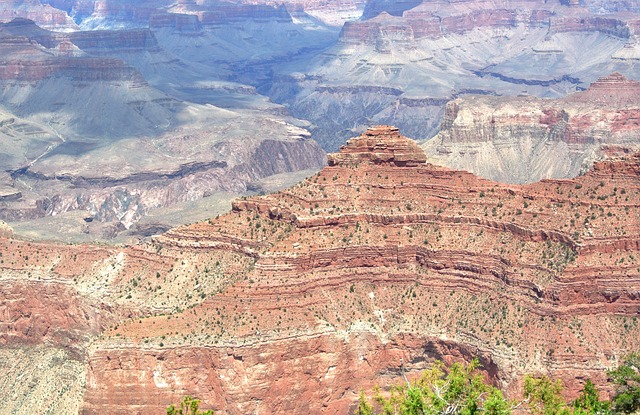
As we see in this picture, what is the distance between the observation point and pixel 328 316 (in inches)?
3179

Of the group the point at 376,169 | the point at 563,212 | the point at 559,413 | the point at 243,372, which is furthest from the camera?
the point at 376,169

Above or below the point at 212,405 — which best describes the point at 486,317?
above

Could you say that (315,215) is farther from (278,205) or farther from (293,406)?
(293,406)

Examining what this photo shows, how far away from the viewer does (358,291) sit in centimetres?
8344

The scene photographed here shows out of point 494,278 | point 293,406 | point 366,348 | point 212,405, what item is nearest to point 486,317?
point 494,278

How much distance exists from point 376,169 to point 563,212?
568 inches

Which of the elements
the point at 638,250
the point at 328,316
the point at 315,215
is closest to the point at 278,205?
the point at 315,215

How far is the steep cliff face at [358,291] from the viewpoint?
7712 cm

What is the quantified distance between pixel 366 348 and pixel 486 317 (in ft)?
26.8

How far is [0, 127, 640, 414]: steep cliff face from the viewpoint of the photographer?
7712 centimetres

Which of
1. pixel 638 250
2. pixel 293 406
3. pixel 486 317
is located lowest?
pixel 293 406

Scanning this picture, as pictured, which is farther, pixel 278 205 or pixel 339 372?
pixel 278 205

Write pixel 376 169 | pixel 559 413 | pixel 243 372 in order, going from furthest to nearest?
1. pixel 376 169
2. pixel 243 372
3. pixel 559 413

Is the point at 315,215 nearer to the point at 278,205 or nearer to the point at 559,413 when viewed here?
the point at 278,205
